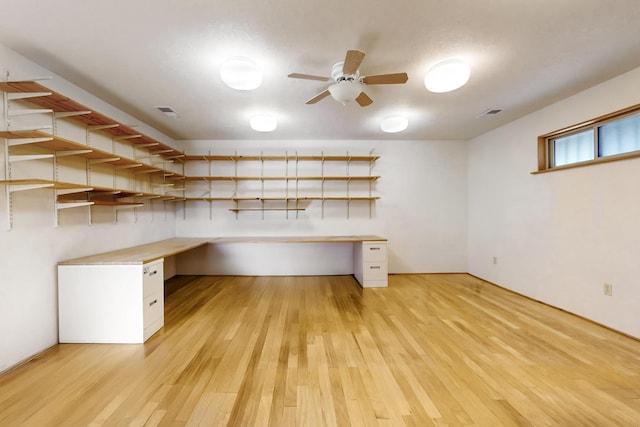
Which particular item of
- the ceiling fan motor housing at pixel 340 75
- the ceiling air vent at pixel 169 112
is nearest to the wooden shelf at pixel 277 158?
the ceiling air vent at pixel 169 112

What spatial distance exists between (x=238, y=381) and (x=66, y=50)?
2.80 meters

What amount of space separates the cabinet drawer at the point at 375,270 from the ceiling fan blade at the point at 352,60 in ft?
8.93

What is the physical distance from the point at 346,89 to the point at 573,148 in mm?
2866

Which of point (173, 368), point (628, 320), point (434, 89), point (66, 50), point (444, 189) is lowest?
point (173, 368)

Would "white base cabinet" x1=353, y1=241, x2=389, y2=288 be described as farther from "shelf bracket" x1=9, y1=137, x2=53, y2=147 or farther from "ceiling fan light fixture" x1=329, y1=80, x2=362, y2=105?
"shelf bracket" x1=9, y1=137, x2=53, y2=147

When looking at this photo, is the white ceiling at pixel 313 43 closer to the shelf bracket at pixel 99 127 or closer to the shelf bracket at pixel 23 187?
the shelf bracket at pixel 99 127

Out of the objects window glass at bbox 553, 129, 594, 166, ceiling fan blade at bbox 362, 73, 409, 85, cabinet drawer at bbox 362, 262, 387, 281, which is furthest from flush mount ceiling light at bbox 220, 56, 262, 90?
window glass at bbox 553, 129, 594, 166

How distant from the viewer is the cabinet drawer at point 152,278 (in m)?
2.22

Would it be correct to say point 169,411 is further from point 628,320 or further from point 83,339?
point 628,320

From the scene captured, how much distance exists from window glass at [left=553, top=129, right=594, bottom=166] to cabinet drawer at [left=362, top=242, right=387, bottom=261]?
95.4 inches

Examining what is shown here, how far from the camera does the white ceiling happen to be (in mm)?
1516

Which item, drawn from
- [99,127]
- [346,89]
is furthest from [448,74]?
[99,127]

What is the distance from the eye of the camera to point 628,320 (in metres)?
2.23

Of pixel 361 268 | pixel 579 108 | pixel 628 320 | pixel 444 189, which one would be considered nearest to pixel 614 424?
pixel 628 320
